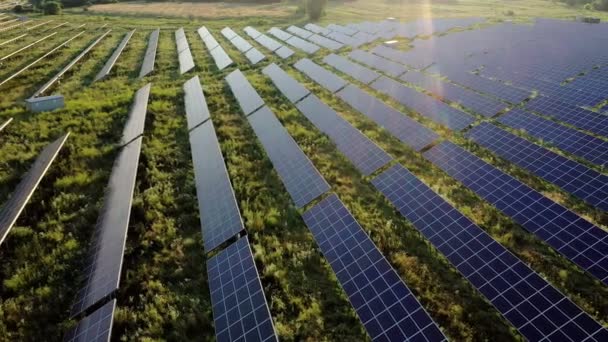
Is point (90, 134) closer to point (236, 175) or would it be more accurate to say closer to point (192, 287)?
point (236, 175)

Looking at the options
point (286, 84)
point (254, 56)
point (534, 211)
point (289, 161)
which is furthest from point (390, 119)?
point (254, 56)

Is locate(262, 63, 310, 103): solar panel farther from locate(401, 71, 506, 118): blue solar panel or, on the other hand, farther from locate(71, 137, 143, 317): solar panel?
locate(71, 137, 143, 317): solar panel

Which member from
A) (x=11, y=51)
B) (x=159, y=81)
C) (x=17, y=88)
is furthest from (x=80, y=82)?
(x=11, y=51)

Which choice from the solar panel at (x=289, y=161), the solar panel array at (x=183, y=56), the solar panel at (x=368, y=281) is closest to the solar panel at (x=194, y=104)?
the solar panel at (x=289, y=161)

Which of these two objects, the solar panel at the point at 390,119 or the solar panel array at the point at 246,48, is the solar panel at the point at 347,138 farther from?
the solar panel array at the point at 246,48

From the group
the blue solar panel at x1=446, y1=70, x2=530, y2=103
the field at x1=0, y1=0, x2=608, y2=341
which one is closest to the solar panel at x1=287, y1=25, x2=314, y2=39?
the blue solar panel at x1=446, y1=70, x2=530, y2=103
